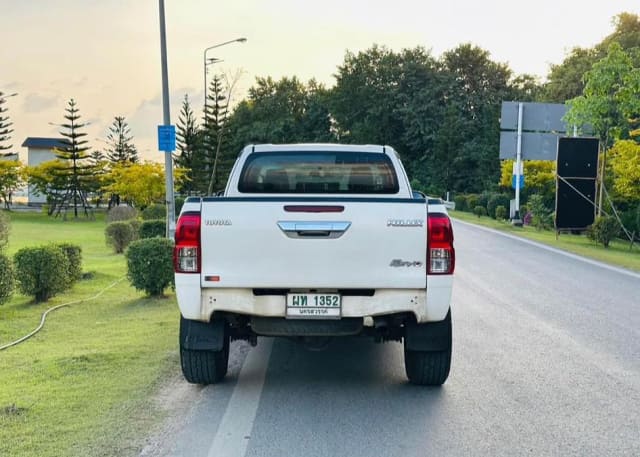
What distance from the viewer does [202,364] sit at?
232 inches

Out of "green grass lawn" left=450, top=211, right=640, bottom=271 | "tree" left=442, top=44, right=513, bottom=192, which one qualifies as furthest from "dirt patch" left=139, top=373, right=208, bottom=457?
"tree" left=442, top=44, right=513, bottom=192

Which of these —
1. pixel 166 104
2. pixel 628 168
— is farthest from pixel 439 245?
pixel 628 168

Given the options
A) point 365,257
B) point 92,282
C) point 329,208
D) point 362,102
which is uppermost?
point 362,102

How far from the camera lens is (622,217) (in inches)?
1054

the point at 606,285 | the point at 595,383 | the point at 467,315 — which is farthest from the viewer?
the point at 606,285

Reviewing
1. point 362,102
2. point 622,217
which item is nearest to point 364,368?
point 622,217

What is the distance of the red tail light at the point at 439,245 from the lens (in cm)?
526

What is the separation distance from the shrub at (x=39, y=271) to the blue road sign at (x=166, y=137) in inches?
188

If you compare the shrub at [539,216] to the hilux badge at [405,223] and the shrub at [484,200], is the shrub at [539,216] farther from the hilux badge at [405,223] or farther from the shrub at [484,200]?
the hilux badge at [405,223]

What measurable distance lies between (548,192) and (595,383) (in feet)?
106

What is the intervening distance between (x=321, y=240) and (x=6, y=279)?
6410mm

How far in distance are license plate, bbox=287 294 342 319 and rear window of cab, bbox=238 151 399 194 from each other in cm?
199

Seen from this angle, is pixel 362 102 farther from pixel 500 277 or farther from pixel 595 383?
pixel 595 383

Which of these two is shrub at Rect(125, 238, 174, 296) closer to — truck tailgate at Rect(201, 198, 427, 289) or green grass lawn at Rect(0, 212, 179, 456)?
green grass lawn at Rect(0, 212, 179, 456)
